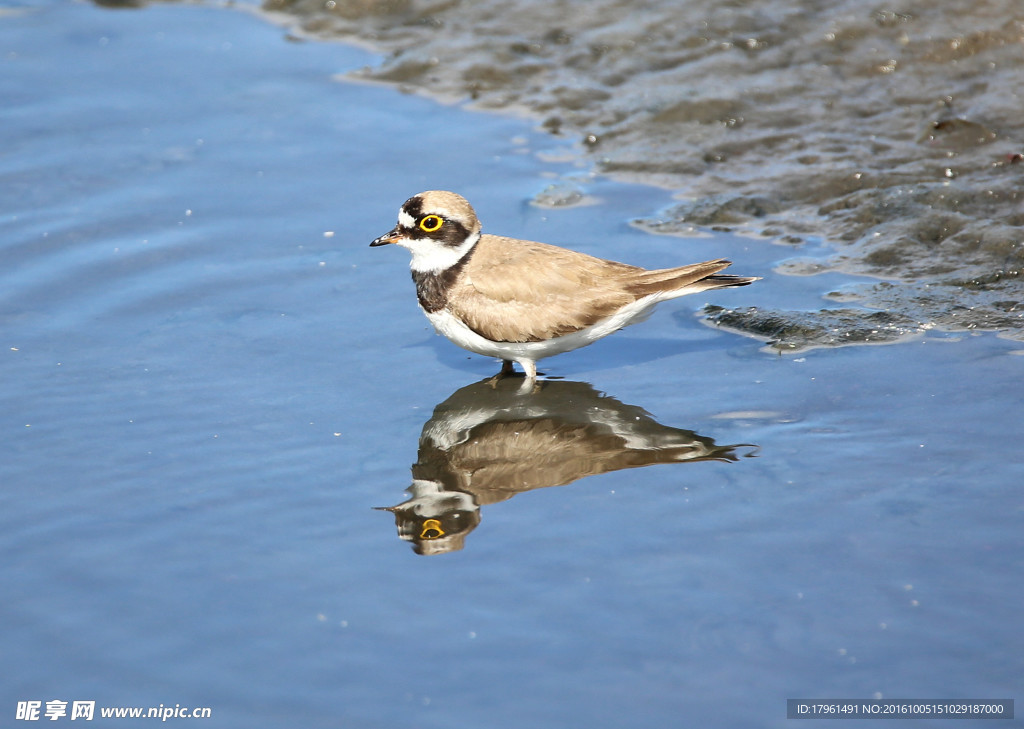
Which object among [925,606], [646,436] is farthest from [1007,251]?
[925,606]

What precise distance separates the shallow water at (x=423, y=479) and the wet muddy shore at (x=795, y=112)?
0.62 metres

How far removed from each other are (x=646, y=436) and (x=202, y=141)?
7.09 meters

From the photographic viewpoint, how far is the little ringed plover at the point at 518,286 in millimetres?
7988

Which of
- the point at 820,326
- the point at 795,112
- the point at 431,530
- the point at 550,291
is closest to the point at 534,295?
the point at 550,291

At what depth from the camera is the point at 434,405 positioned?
7.93 metres

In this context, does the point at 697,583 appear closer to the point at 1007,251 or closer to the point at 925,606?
the point at 925,606

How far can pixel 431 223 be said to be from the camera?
322 inches

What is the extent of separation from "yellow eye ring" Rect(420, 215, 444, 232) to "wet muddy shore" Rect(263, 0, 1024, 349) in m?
2.60

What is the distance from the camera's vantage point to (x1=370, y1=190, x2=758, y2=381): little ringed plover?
7988 mm

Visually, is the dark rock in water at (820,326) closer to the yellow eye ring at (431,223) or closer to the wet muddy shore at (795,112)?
the wet muddy shore at (795,112)

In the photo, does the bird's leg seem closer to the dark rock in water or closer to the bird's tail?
the bird's tail

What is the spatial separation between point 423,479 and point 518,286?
180 centimetres

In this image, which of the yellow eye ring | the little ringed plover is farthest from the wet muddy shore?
the yellow eye ring

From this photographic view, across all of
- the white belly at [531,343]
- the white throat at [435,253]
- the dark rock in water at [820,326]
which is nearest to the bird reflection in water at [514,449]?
the white belly at [531,343]
